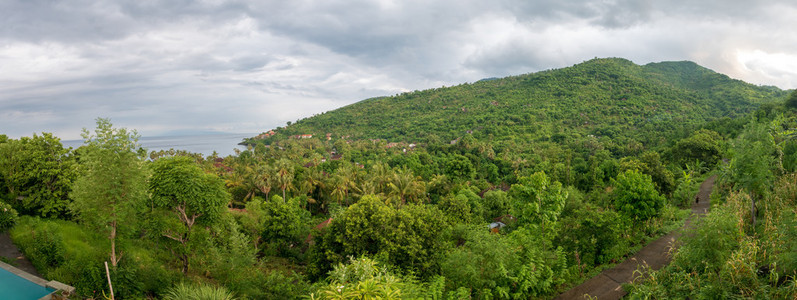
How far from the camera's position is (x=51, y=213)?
16484 mm

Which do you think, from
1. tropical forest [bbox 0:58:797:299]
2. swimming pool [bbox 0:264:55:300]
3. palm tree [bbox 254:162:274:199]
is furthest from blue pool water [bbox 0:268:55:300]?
palm tree [bbox 254:162:274:199]

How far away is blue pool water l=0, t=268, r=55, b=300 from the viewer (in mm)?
11336

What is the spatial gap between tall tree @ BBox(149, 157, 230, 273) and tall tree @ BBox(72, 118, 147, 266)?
223 cm

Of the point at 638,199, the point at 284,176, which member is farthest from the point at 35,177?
the point at 638,199

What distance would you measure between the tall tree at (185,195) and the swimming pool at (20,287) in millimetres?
3717

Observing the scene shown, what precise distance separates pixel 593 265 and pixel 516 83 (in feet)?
361

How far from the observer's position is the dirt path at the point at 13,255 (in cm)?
1312

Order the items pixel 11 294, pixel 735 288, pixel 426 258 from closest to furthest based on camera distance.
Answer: pixel 735 288 < pixel 11 294 < pixel 426 258

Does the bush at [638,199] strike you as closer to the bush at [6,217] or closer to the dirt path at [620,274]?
the dirt path at [620,274]

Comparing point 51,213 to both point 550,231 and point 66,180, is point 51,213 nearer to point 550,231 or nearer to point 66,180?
point 66,180

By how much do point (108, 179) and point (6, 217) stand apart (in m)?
8.99

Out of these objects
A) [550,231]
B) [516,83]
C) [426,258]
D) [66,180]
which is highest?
[516,83]

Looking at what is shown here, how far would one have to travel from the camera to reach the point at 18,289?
11.7 meters

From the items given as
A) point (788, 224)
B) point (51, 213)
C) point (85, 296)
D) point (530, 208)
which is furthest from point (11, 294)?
point (788, 224)
